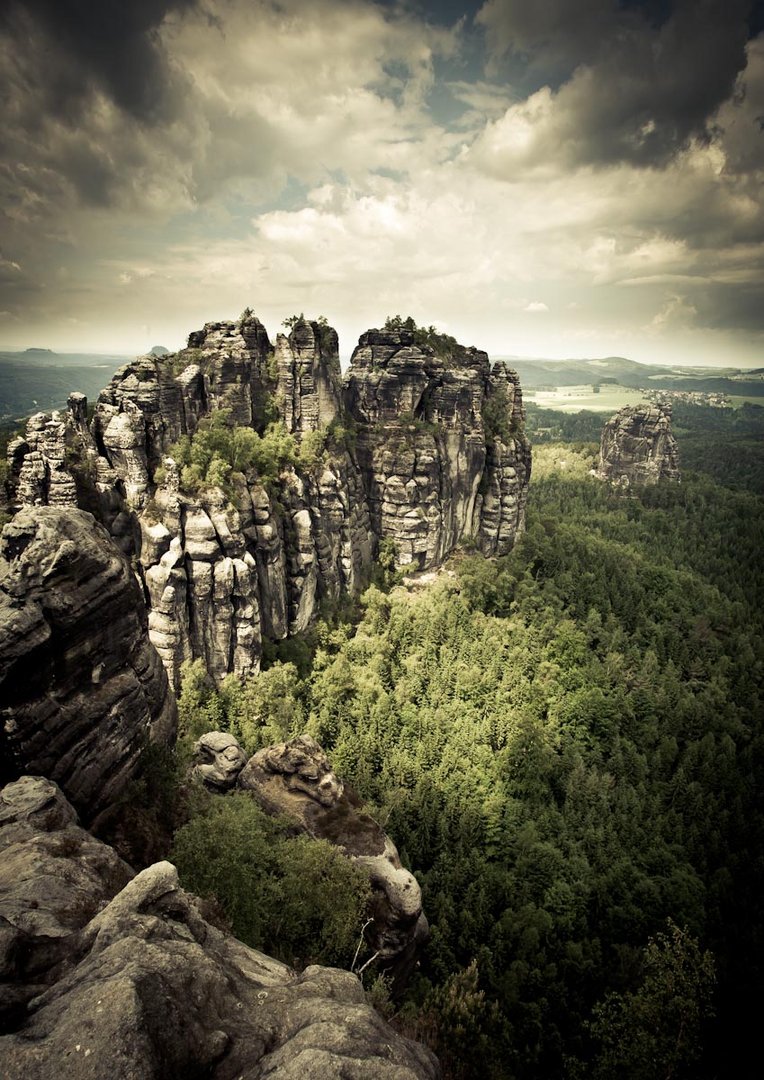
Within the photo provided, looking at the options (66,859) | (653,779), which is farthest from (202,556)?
(653,779)

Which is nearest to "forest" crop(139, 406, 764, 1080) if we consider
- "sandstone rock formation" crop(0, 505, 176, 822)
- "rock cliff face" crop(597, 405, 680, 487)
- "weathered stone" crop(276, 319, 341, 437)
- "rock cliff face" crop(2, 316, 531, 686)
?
"rock cliff face" crop(2, 316, 531, 686)

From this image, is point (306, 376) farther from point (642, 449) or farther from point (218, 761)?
point (642, 449)

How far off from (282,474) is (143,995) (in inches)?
1730

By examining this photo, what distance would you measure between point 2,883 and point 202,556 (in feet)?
97.8

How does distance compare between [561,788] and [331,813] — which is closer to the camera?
[331,813]

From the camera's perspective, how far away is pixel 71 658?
59.5 feet

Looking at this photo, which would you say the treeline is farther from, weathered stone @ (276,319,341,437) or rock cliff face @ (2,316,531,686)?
weathered stone @ (276,319,341,437)

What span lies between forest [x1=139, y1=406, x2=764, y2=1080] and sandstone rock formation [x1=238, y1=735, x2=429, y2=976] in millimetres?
1931

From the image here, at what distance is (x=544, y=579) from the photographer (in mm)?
63219

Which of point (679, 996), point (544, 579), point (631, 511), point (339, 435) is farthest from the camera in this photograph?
point (631, 511)

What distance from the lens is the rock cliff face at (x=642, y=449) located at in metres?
123

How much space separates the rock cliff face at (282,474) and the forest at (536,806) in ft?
13.5

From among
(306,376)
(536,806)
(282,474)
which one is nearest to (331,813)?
(536,806)

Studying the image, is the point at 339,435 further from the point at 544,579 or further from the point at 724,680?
the point at 724,680
